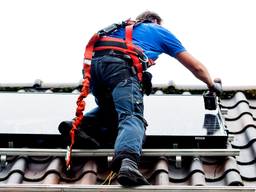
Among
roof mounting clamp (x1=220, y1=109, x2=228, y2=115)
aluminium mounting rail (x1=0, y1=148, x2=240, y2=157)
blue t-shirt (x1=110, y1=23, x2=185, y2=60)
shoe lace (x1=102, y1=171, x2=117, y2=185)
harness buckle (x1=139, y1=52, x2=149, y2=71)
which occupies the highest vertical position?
blue t-shirt (x1=110, y1=23, x2=185, y2=60)

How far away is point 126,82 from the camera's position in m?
4.30

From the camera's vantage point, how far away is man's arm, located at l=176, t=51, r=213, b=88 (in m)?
4.66

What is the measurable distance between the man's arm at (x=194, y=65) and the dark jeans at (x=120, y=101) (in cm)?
46

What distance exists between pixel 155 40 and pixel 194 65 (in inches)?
12.5

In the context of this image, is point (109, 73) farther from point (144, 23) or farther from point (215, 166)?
point (215, 166)

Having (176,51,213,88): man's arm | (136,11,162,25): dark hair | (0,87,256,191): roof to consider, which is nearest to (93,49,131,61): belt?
(176,51,213,88): man's arm

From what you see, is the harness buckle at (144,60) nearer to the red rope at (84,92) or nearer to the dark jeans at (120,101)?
the dark jeans at (120,101)

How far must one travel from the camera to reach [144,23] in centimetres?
482

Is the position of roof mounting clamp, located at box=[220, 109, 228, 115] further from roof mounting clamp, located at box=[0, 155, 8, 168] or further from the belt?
roof mounting clamp, located at box=[0, 155, 8, 168]

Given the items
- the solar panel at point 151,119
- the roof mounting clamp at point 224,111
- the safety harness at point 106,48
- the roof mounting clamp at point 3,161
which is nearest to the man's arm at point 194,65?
the safety harness at point 106,48

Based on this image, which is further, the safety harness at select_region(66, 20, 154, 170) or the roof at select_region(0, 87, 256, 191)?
the safety harness at select_region(66, 20, 154, 170)

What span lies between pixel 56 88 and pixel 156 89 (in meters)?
1.00

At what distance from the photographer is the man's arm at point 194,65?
4664mm

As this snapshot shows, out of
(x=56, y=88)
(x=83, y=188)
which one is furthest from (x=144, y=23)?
(x=56, y=88)
